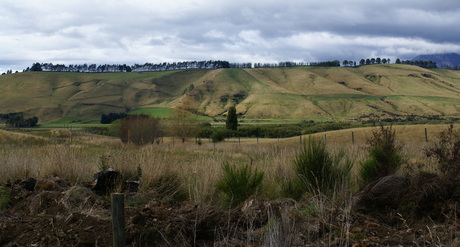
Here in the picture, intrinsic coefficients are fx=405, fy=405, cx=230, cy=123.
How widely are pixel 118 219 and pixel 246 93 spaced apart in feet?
522

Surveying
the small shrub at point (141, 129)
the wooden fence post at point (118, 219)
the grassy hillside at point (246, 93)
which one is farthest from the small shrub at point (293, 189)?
the grassy hillside at point (246, 93)

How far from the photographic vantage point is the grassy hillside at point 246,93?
13488 centimetres

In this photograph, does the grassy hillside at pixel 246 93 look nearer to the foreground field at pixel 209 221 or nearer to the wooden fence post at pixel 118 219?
the foreground field at pixel 209 221

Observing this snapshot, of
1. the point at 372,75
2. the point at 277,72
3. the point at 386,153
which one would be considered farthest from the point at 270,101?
the point at 386,153

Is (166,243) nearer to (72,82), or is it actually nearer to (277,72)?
(72,82)

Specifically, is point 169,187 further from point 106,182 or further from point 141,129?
point 141,129

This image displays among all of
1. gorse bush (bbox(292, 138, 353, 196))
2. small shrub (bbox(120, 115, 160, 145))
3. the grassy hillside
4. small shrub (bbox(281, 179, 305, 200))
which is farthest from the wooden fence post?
the grassy hillside

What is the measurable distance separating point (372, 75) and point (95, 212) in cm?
20430

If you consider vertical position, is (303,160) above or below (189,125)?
above

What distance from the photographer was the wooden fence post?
397 centimetres

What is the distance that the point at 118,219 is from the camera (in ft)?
13.3

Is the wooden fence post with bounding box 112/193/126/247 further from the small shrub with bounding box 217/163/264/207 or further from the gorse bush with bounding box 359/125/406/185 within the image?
the gorse bush with bounding box 359/125/406/185

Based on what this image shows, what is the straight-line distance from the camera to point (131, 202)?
7.48 metres

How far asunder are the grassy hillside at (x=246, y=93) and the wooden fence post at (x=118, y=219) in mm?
110032
